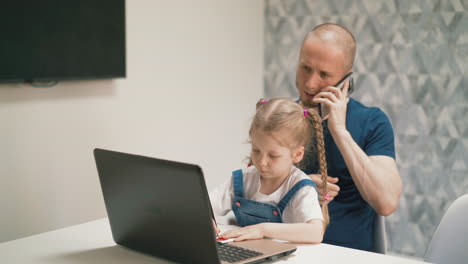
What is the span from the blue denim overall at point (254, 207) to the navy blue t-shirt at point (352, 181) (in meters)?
0.39

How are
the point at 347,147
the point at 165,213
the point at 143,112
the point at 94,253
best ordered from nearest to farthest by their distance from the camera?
1. the point at 165,213
2. the point at 94,253
3. the point at 347,147
4. the point at 143,112

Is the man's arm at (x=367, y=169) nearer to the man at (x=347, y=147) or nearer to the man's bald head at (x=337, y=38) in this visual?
the man at (x=347, y=147)

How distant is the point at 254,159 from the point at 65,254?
573mm

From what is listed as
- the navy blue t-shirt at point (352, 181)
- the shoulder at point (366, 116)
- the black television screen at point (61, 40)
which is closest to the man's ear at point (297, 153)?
the navy blue t-shirt at point (352, 181)

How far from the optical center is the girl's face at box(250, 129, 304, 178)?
69.2 inches

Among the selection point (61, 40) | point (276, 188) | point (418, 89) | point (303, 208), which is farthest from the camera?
point (418, 89)

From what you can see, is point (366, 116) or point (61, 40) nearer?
point (366, 116)

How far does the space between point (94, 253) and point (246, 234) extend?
15.7 inches

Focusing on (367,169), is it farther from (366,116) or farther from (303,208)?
(303,208)

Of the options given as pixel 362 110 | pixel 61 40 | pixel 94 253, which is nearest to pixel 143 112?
pixel 61 40

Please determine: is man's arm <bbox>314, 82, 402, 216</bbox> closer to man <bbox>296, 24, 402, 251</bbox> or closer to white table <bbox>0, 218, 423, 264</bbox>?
man <bbox>296, 24, 402, 251</bbox>

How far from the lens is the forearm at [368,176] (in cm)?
208

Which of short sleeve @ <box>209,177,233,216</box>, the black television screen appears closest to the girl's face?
short sleeve @ <box>209,177,233,216</box>

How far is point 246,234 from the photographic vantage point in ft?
5.41
